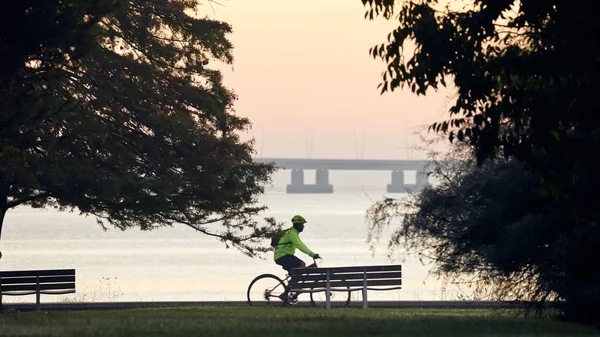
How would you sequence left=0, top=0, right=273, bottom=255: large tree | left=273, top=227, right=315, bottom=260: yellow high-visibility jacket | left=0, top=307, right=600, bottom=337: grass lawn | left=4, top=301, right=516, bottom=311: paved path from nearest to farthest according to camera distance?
left=0, top=307, right=600, bottom=337: grass lawn < left=0, top=0, right=273, bottom=255: large tree < left=4, top=301, right=516, bottom=311: paved path < left=273, top=227, right=315, bottom=260: yellow high-visibility jacket

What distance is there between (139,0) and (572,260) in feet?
33.6

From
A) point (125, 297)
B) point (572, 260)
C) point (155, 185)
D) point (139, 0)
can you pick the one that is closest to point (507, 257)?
point (572, 260)

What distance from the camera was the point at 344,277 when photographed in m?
23.5

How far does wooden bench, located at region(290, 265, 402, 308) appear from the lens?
76.3ft

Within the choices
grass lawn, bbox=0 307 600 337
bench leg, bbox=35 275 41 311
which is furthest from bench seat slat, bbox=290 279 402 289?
grass lawn, bbox=0 307 600 337

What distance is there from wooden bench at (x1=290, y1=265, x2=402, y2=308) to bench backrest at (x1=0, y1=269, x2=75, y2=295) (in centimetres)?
454

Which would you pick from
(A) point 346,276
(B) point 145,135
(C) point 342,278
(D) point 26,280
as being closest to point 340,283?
(C) point 342,278

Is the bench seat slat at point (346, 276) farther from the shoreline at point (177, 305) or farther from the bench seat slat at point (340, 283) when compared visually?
the shoreline at point (177, 305)

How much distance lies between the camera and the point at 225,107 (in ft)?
77.6

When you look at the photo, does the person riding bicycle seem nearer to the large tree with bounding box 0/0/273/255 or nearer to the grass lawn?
the large tree with bounding box 0/0/273/255

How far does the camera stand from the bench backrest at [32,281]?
23.0 metres

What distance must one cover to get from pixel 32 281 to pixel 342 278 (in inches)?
238

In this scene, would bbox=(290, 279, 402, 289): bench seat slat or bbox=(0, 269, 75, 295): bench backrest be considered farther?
bbox=(290, 279, 402, 289): bench seat slat

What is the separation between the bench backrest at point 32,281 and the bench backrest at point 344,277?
4539 millimetres
